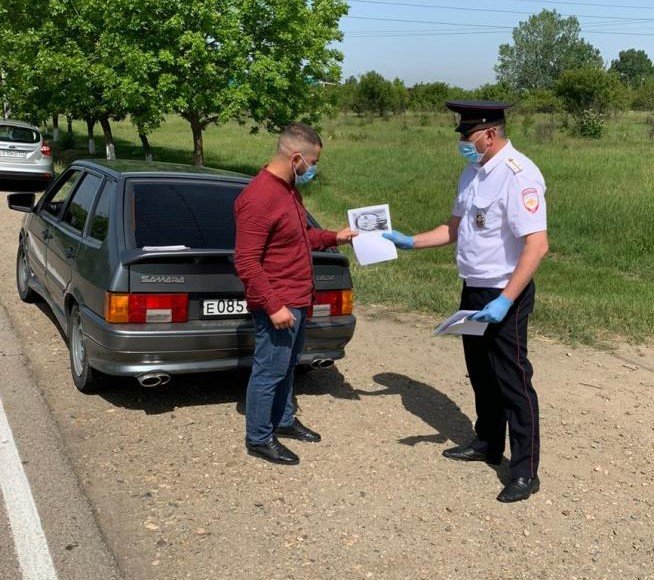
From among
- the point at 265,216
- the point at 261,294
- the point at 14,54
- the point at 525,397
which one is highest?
the point at 14,54

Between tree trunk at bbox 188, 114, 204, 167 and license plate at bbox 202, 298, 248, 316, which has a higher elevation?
tree trunk at bbox 188, 114, 204, 167

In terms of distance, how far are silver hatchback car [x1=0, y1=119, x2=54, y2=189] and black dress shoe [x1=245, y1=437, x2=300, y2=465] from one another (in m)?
15.1

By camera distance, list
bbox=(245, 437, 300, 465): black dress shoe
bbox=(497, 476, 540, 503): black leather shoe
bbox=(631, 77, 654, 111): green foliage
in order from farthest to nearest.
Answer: bbox=(631, 77, 654, 111): green foliage, bbox=(245, 437, 300, 465): black dress shoe, bbox=(497, 476, 540, 503): black leather shoe

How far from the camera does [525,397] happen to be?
3703 millimetres

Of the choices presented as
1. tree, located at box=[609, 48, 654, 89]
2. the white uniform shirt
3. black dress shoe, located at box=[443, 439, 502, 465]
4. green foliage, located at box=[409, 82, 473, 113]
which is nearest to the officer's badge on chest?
the white uniform shirt

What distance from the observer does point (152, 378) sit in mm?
4359

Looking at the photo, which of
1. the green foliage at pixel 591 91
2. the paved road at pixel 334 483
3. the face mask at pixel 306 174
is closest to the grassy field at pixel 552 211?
the paved road at pixel 334 483

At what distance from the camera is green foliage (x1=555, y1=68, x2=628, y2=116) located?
47875mm

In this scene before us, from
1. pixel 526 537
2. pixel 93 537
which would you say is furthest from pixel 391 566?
pixel 93 537

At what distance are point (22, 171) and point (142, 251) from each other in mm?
14393

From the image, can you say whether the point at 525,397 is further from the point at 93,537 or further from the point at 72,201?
the point at 72,201

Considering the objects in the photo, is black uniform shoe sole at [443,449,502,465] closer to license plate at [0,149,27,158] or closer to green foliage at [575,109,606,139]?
license plate at [0,149,27,158]

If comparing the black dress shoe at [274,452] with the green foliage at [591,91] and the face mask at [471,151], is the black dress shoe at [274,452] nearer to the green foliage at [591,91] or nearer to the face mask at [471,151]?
the face mask at [471,151]

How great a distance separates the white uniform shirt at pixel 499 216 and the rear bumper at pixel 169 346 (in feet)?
5.03
